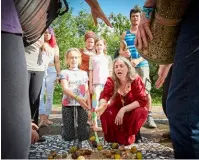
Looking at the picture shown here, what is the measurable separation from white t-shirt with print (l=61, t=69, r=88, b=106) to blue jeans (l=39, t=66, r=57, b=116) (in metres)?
0.73

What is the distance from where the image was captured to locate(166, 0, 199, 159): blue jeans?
3.36ft

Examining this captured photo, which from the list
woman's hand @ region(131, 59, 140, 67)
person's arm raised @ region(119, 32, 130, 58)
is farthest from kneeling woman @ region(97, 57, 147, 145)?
person's arm raised @ region(119, 32, 130, 58)

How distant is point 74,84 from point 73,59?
371mm

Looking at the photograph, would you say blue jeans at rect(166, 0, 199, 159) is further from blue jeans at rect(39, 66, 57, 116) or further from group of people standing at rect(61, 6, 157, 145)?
blue jeans at rect(39, 66, 57, 116)

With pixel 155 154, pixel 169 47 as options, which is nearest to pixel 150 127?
pixel 155 154

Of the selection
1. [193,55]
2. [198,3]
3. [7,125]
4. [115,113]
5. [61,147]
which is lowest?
[61,147]

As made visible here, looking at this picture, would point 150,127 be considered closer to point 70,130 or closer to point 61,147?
point 70,130

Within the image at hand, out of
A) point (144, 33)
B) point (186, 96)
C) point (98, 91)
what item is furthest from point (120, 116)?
point (186, 96)

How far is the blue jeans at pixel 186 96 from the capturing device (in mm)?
1023

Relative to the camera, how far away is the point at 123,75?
358cm

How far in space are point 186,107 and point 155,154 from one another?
190 cm

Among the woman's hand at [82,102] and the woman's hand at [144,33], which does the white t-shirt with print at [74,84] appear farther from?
the woman's hand at [144,33]

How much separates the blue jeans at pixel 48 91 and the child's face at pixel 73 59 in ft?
2.37

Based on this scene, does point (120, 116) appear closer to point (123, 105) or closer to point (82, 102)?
point (123, 105)
